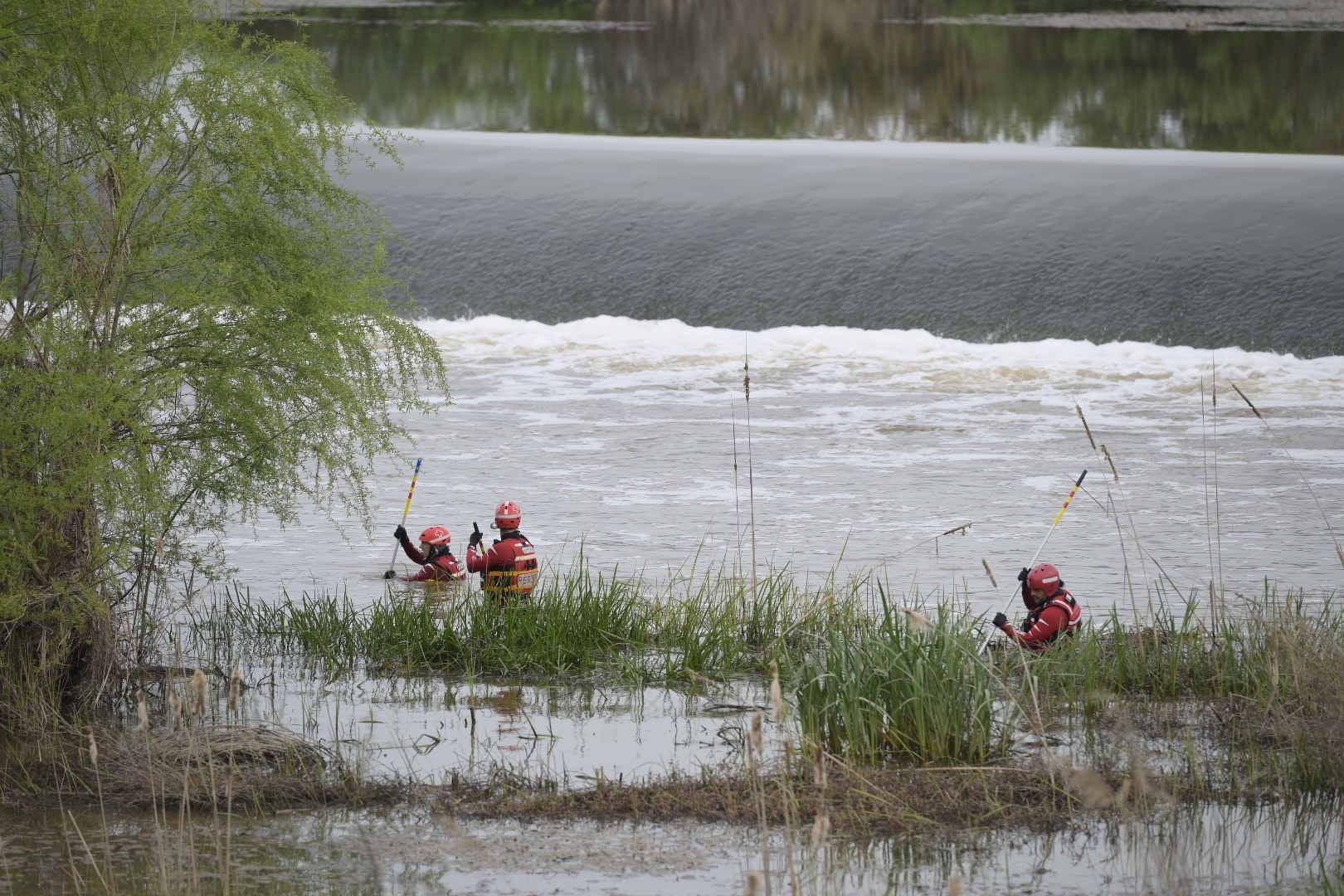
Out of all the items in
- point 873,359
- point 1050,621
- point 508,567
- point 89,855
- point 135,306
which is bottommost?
point 89,855

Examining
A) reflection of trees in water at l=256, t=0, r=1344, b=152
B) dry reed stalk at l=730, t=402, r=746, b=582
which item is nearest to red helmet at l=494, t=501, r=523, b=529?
dry reed stalk at l=730, t=402, r=746, b=582

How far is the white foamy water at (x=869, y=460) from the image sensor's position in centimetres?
1348

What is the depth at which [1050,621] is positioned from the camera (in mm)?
9734

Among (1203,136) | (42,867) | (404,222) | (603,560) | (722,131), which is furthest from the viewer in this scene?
(722,131)

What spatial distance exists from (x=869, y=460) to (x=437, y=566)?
6.15m

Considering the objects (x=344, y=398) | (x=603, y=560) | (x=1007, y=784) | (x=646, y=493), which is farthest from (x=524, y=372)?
(x=1007, y=784)

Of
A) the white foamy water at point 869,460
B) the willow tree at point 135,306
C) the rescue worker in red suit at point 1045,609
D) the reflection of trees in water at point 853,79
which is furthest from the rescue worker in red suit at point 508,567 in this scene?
the reflection of trees in water at point 853,79

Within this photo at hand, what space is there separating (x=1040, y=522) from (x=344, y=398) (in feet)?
24.9

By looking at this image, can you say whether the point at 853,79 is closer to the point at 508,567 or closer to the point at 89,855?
the point at 508,567

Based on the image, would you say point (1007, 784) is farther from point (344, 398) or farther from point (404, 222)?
point (404, 222)

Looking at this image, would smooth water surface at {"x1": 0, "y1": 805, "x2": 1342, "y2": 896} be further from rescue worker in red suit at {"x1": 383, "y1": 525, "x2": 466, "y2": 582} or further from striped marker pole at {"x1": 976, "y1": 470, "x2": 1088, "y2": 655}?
rescue worker in red suit at {"x1": 383, "y1": 525, "x2": 466, "y2": 582}

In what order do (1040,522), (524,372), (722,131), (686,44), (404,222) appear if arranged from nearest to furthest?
(1040,522), (524,372), (404,222), (722,131), (686,44)

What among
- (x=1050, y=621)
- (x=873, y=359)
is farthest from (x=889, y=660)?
(x=873, y=359)

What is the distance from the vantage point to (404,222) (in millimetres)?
24859
